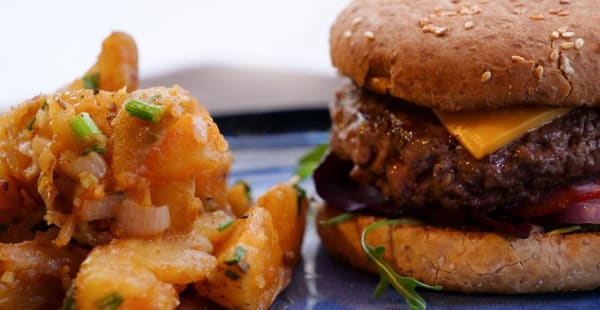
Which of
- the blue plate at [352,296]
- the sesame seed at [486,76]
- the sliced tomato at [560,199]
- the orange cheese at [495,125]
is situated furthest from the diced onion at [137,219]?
the sliced tomato at [560,199]

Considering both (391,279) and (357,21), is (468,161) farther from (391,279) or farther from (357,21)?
(357,21)

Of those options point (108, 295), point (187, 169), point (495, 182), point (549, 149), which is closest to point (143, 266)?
point (108, 295)

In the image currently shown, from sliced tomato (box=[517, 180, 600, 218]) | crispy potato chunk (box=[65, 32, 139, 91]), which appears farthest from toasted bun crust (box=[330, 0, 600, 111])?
crispy potato chunk (box=[65, 32, 139, 91])

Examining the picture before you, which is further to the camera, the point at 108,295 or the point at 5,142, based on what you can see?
the point at 5,142

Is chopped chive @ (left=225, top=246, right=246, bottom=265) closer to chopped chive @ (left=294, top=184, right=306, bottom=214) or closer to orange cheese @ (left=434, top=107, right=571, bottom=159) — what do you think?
chopped chive @ (left=294, top=184, right=306, bottom=214)

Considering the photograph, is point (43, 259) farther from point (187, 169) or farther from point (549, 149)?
point (549, 149)

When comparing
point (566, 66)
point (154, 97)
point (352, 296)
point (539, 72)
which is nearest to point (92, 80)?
point (154, 97)

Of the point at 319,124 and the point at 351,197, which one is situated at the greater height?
the point at 351,197

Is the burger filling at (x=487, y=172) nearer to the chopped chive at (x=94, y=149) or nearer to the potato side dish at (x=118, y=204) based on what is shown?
the potato side dish at (x=118, y=204)
